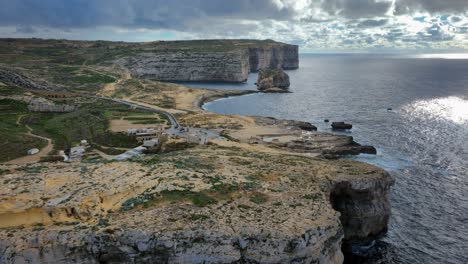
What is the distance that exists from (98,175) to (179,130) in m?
50.8

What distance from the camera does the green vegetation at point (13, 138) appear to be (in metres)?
68.3

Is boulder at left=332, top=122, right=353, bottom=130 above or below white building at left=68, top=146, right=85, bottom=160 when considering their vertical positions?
below

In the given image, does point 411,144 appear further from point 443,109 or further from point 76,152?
point 76,152

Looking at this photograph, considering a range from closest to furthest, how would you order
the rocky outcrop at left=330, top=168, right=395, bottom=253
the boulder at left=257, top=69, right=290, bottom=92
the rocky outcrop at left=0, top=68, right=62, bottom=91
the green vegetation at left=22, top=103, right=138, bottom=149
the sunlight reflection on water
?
1. the rocky outcrop at left=330, top=168, right=395, bottom=253
2. the green vegetation at left=22, top=103, right=138, bottom=149
3. the sunlight reflection on water
4. the rocky outcrop at left=0, top=68, right=62, bottom=91
5. the boulder at left=257, top=69, right=290, bottom=92

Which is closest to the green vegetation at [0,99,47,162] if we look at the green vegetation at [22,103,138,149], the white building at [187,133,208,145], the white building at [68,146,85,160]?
the green vegetation at [22,103,138,149]

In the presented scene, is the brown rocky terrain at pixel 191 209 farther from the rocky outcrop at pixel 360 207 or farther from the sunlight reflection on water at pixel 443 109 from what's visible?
the sunlight reflection on water at pixel 443 109

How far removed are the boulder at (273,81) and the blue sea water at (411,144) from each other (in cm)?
741

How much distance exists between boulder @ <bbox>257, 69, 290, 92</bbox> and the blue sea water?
741cm

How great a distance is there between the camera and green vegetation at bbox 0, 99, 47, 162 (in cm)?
6827

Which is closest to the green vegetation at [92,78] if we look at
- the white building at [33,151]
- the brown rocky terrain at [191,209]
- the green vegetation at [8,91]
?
the green vegetation at [8,91]

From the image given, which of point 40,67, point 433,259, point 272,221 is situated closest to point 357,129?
point 433,259

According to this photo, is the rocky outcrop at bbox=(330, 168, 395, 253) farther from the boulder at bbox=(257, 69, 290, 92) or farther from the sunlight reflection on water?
the boulder at bbox=(257, 69, 290, 92)

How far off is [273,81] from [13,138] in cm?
13160

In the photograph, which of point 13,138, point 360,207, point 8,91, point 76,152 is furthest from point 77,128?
point 360,207
